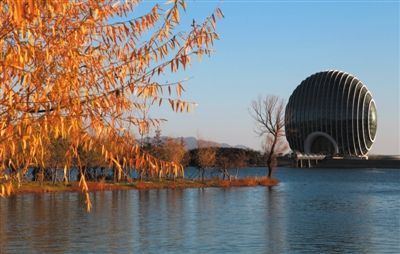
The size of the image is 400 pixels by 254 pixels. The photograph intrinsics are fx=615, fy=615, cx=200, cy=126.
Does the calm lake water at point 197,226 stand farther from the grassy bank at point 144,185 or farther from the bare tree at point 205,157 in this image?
the bare tree at point 205,157

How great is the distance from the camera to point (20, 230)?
104 ft

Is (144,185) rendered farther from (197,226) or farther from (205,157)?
(197,226)

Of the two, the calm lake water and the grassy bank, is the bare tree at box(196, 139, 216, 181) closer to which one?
the grassy bank

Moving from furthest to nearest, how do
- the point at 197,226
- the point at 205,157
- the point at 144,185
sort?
1. the point at 205,157
2. the point at 144,185
3. the point at 197,226

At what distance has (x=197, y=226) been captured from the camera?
33.8 metres

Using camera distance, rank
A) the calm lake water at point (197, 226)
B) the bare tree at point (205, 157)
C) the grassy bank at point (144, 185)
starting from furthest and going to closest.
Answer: the bare tree at point (205, 157), the grassy bank at point (144, 185), the calm lake water at point (197, 226)

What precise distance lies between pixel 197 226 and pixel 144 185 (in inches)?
1450

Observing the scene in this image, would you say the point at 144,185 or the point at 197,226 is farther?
the point at 144,185

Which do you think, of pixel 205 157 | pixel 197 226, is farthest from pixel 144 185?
pixel 197 226

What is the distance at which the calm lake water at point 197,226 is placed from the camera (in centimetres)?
2658

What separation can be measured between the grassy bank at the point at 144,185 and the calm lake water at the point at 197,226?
9093 mm

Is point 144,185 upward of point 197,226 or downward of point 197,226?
upward

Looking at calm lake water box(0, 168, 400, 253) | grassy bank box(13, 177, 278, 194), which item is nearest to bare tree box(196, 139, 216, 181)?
grassy bank box(13, 177, 278, 194)

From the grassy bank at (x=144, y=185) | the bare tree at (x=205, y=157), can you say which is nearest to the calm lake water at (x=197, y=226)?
the grassy bank at (x=144, y=185)
